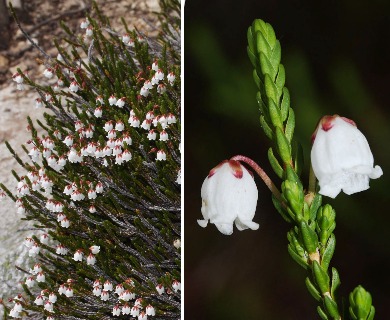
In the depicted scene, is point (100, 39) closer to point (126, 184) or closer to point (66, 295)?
point (126, 184)

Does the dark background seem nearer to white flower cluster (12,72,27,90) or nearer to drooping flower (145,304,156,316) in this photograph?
drooping flower (145,304,156,316)

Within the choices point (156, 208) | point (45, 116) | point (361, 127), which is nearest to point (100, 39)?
point (45, 116)

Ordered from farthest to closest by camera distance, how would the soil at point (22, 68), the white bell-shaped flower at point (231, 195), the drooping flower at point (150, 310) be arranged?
the soil at point (22, 68)
the drooping flower at point (150, 310)
the white bell-shaped flower at point (231, 195)

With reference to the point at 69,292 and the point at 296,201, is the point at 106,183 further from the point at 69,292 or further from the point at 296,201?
the point at 296,201

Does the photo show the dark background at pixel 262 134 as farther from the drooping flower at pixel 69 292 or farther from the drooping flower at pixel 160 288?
the drooping flower at pixel 69 292

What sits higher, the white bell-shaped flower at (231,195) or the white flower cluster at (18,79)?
the white bell-shaped flower at (231,195)

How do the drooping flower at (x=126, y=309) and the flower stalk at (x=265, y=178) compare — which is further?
the drooping flower at (x=126, y=309)

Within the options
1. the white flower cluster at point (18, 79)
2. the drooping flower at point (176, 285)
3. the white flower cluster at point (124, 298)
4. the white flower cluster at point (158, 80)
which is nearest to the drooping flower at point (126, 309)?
the white flower cluster at point (124, 298)

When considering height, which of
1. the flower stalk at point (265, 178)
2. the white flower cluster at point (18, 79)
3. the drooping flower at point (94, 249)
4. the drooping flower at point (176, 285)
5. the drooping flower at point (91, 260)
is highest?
the flower stalk at point (265, 178)

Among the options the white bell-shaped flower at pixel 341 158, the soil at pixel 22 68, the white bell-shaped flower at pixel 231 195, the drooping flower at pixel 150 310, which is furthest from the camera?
the soil at pixel 22 68
